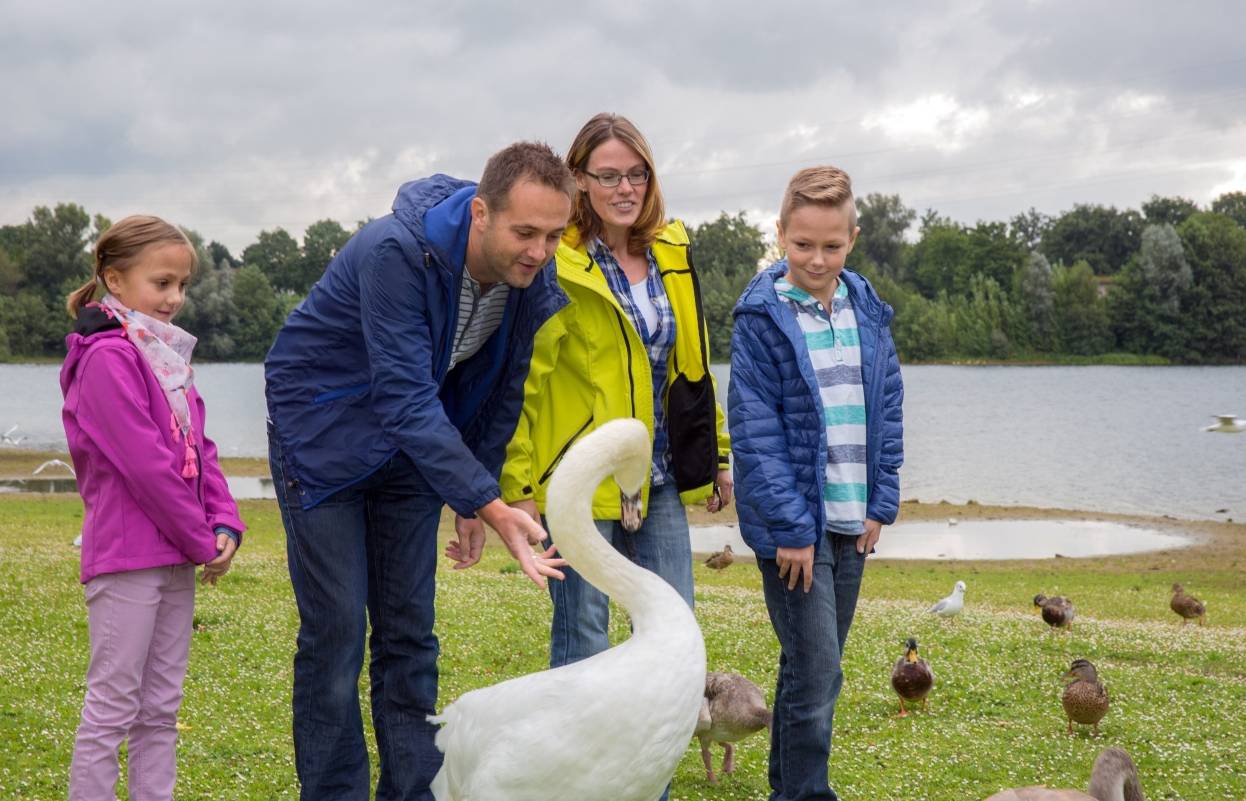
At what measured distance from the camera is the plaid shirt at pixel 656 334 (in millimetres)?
4734

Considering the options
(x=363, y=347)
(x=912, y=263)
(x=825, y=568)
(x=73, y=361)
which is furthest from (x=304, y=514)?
(x=912, y=263)

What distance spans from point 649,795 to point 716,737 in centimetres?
269

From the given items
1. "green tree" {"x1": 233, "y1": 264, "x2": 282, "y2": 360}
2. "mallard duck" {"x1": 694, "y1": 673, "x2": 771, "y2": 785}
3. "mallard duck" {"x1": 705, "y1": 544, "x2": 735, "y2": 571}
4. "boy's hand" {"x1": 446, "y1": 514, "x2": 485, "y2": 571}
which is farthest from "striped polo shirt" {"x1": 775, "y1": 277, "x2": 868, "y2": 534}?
"green tree" {"x1": 233, "y1": 264, "x2": 282, "y2": 360}

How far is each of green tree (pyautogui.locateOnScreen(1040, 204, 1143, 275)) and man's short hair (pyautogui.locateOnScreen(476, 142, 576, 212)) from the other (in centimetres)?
10805

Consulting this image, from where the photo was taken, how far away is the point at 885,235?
4619 inches

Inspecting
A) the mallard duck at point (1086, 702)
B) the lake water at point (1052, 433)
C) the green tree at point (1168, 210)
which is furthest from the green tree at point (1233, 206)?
the mallard duck at point (1086, 702)

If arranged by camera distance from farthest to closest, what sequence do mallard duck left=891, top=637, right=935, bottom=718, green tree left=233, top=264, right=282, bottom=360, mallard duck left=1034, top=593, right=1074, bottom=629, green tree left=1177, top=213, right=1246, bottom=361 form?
1. green tree left=1177, top=213, right=1246, bottom=361
2. green tree left=233, top=264, right=282, bottom=360
3. mallard duck left=1034, top=593, right=1074, bottom=629
4. mallard duck left=891, top=637, right=935, bottom=718

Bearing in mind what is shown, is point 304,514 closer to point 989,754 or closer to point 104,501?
point 104,501

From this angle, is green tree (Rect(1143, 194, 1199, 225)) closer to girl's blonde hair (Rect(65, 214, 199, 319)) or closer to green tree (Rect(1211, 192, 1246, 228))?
green tree (Rect(1211, 192, 1246, 228))

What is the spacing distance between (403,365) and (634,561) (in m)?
1.45

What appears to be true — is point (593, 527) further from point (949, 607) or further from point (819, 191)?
point (949, 607)

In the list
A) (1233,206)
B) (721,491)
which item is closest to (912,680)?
(721,491)

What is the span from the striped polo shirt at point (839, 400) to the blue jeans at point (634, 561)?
0.64 m

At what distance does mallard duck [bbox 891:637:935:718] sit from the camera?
7.79 metres
